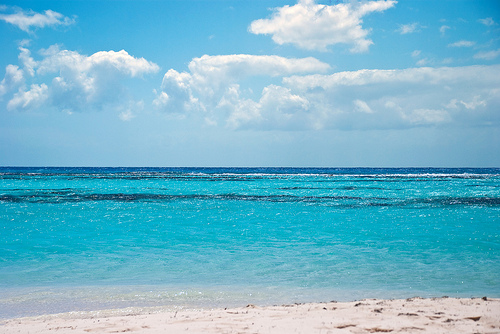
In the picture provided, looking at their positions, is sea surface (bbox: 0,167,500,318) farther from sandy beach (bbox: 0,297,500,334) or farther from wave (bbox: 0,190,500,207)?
wave (bbox: 0,190,500,207)

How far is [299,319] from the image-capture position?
20.2 ft

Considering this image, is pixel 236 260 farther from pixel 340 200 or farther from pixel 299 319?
pixel 340 200

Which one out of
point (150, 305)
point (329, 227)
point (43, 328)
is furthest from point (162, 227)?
point (43, 328)

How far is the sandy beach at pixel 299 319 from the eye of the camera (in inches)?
224

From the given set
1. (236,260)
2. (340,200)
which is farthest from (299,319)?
(340,200)

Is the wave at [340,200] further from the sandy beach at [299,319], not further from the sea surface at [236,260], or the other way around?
the sandy beach at [299,319]

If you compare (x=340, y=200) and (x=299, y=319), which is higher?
(x=299, y=319)

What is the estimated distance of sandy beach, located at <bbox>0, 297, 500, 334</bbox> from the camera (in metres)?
5.70

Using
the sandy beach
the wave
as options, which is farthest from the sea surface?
the wave

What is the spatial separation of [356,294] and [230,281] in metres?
2.91

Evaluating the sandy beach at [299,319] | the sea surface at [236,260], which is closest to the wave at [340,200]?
the sea surface at [236,260]

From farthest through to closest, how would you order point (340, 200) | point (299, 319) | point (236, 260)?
1. point (340, 200)
2. point (236, 260)
3. point (299, 319)

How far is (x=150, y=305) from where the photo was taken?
25.1 feet

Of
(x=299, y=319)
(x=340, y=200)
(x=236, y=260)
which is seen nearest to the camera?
(x=299, y=319)
